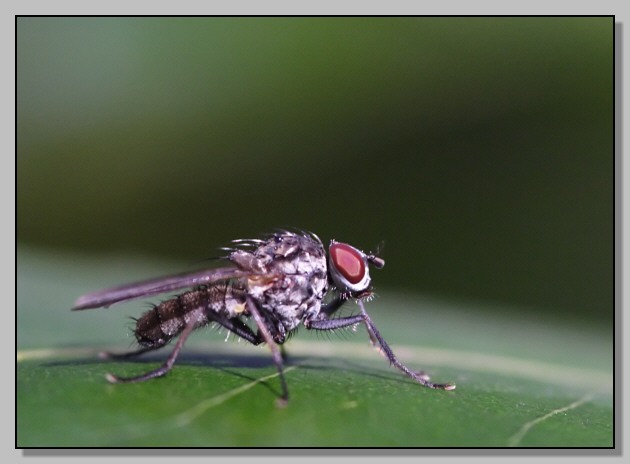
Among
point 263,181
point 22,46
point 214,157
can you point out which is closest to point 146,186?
point 214,157

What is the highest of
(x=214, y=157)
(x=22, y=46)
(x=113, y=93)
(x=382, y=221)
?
(x=22, y=46)

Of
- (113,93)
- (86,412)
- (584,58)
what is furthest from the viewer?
(113,93)

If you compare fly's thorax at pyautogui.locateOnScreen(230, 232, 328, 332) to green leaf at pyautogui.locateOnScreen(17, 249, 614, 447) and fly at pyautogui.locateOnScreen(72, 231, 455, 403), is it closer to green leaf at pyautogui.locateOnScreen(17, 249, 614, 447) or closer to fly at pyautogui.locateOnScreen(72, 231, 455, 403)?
fly at pyautogui.locateOnScreen(72, 231, 455, 403)

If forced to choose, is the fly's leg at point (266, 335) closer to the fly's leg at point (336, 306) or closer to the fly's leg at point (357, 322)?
the fly's leg at point (357, 322)

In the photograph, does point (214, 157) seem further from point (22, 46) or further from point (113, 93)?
point (22, 46)

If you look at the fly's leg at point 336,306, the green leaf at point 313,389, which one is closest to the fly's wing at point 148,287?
the green leaf at point 313,389

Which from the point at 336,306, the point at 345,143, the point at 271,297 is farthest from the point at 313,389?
the point at 345,143
